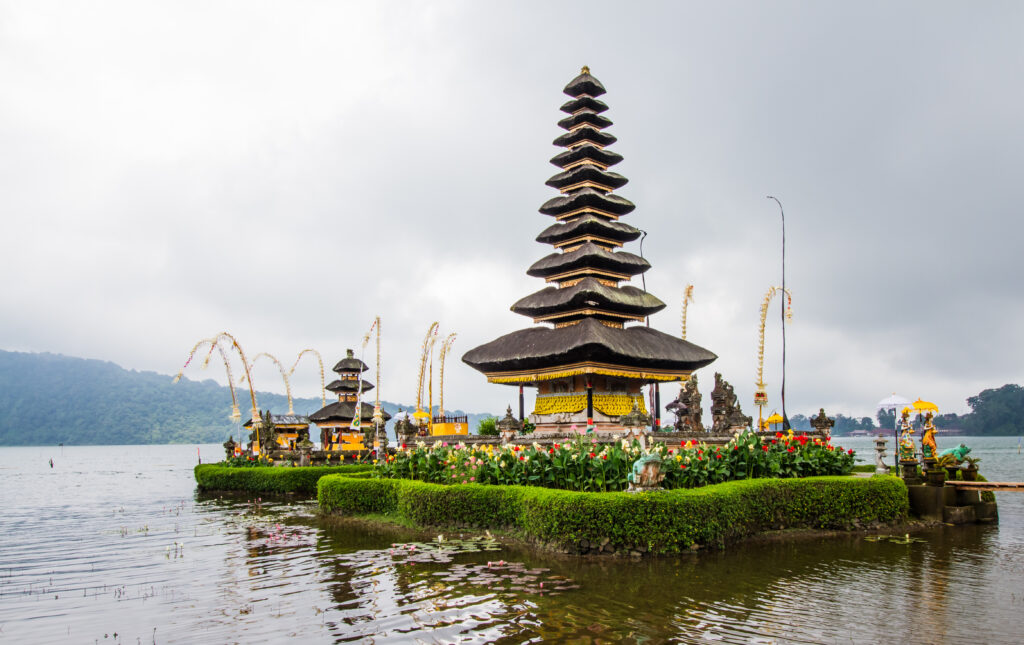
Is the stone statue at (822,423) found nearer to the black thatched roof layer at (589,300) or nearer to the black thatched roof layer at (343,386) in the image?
the black thatched roof layer at (589,300)

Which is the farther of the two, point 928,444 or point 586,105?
point 586,105

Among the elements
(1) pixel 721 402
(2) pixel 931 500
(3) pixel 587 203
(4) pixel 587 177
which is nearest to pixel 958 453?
(2) pixel 931 500

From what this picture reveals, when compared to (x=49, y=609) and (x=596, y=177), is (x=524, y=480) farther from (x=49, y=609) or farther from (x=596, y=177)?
(x=596, y=177)

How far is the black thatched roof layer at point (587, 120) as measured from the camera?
34.3 m

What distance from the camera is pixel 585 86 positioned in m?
34.7

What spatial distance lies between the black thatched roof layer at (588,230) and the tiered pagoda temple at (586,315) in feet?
0.17

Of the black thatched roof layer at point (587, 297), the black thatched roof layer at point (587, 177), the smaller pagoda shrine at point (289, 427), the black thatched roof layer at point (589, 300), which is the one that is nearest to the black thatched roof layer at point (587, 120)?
the black thatched roof layer at point (587, 297)

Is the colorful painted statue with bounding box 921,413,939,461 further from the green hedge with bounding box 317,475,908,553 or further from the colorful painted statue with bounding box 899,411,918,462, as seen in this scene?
the green hedge with bounding box 317,475,908,553

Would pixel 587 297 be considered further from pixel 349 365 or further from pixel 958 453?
pixel 349 365

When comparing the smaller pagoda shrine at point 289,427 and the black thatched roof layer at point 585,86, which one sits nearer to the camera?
the black thatched roof layer at point 585,86

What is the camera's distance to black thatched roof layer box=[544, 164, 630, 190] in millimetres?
33062

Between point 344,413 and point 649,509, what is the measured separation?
39.2 meters

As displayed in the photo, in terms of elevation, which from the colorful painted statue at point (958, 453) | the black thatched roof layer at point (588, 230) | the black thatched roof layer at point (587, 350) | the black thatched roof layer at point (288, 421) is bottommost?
the black thatched roof layer at point (288, 421)

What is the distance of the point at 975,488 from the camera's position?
18.4m
